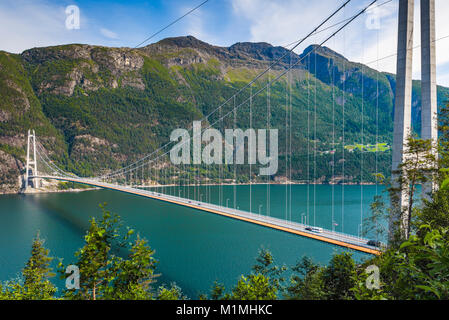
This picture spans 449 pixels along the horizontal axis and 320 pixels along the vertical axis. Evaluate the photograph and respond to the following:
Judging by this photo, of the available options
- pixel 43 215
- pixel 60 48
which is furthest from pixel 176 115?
pixel 43 215

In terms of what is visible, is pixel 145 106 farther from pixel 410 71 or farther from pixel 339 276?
pixel 339 276

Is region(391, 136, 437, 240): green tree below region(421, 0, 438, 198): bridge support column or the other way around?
below

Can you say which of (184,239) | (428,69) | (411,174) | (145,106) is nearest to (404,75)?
(428,69)

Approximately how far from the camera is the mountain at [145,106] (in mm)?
59875

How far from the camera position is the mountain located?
59875mm

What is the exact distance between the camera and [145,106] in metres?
95.8

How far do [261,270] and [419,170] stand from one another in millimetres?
6476

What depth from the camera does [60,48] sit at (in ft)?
309

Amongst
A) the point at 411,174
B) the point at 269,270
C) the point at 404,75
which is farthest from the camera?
the point at 269,270

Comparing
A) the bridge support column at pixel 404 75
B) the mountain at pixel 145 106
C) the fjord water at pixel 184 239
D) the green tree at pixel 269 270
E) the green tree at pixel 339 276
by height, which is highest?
the mountain at pixel 145 106

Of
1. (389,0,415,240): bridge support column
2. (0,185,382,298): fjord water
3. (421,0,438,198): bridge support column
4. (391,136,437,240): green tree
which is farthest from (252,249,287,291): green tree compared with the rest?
(421,0,438,198): bridge support column

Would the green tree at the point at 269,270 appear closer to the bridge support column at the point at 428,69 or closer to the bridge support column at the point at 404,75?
the bridge support column at the point at 404,75
